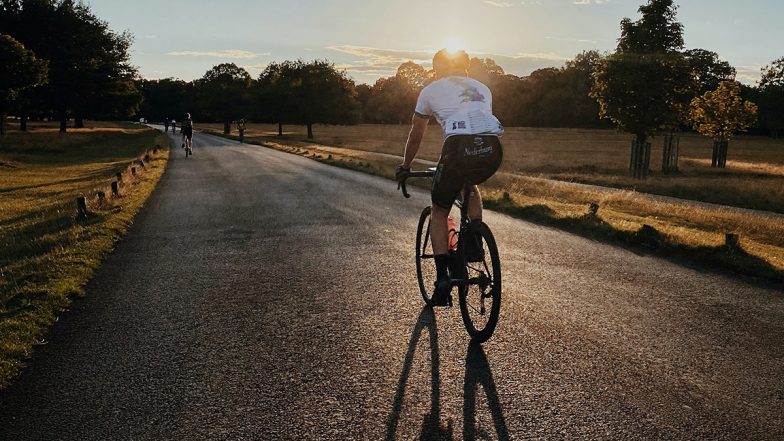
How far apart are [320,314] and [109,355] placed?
174 centimetres

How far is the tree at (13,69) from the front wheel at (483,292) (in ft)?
120

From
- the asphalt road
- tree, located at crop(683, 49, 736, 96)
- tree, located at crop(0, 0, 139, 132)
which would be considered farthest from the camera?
tree, located at crop(683, 49, 736, 96)

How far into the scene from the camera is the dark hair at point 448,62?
4777mm

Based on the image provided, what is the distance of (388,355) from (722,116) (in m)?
38.6

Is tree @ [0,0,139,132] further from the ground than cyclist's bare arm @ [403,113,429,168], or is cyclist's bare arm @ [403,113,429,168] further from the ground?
tree @ [0,0,139,132]

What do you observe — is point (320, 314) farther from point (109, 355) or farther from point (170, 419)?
point (170, 419)

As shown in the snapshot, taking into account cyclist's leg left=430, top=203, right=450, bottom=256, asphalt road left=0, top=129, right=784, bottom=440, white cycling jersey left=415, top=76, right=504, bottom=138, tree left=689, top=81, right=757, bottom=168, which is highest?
tree left=689, top=81, right=757, bottom=168

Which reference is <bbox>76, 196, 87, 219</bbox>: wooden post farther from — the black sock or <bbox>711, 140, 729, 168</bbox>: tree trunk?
<bbox>711, 140, 729, 168</bbox>: tree trunk

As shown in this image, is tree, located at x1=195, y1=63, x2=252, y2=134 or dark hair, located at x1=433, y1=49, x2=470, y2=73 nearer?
dark hair, located at x1=433, y1=49, x2=470, y2=73

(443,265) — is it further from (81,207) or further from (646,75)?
(646,75)

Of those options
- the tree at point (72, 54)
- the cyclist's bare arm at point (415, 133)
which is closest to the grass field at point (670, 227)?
the cyclist's bare arm at point (415, 133)

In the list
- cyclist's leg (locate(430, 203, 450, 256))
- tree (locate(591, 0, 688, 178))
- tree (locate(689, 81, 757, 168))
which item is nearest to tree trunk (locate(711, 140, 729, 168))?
tree (locate(689, 81, 757, 168))

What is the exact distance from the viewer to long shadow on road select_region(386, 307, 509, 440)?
321 cm

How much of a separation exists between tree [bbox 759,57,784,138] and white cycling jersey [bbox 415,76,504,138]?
186 feet
